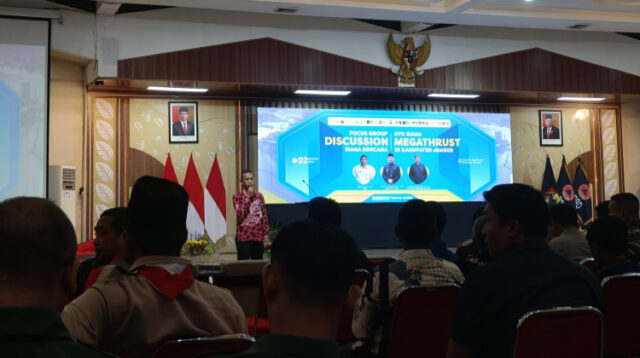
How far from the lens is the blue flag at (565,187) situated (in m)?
11.2

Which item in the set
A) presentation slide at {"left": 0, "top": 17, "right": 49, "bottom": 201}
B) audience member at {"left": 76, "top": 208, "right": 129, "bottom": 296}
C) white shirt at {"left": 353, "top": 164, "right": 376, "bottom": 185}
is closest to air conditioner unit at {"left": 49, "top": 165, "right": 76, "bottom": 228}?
presentation slide at {"left": 0, "top": 17, "right": 49, "bottom": 201}

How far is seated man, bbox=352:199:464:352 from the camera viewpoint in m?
2.91

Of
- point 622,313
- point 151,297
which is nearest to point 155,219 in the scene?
point 151,297

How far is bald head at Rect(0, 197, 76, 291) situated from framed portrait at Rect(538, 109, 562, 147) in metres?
10.9

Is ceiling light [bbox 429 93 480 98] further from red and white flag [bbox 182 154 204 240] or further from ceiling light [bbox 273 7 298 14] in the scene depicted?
red and white flag [bbox 182 154 204 240]

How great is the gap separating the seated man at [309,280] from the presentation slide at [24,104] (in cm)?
705

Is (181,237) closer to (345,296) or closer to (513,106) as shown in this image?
(345,296)

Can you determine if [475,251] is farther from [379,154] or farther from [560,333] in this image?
[379,154]

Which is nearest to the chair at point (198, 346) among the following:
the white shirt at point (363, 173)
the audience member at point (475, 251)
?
the audience member at point (475, 251)

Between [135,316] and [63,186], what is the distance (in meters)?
6.82

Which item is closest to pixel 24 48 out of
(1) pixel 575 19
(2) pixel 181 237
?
(2) pixel 181 237

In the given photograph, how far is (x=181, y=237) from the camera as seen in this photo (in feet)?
6.94

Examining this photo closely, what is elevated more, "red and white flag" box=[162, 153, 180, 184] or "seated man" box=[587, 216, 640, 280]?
"red and white flag" box=[162, 153, 180, 184]

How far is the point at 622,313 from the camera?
3.21 m
